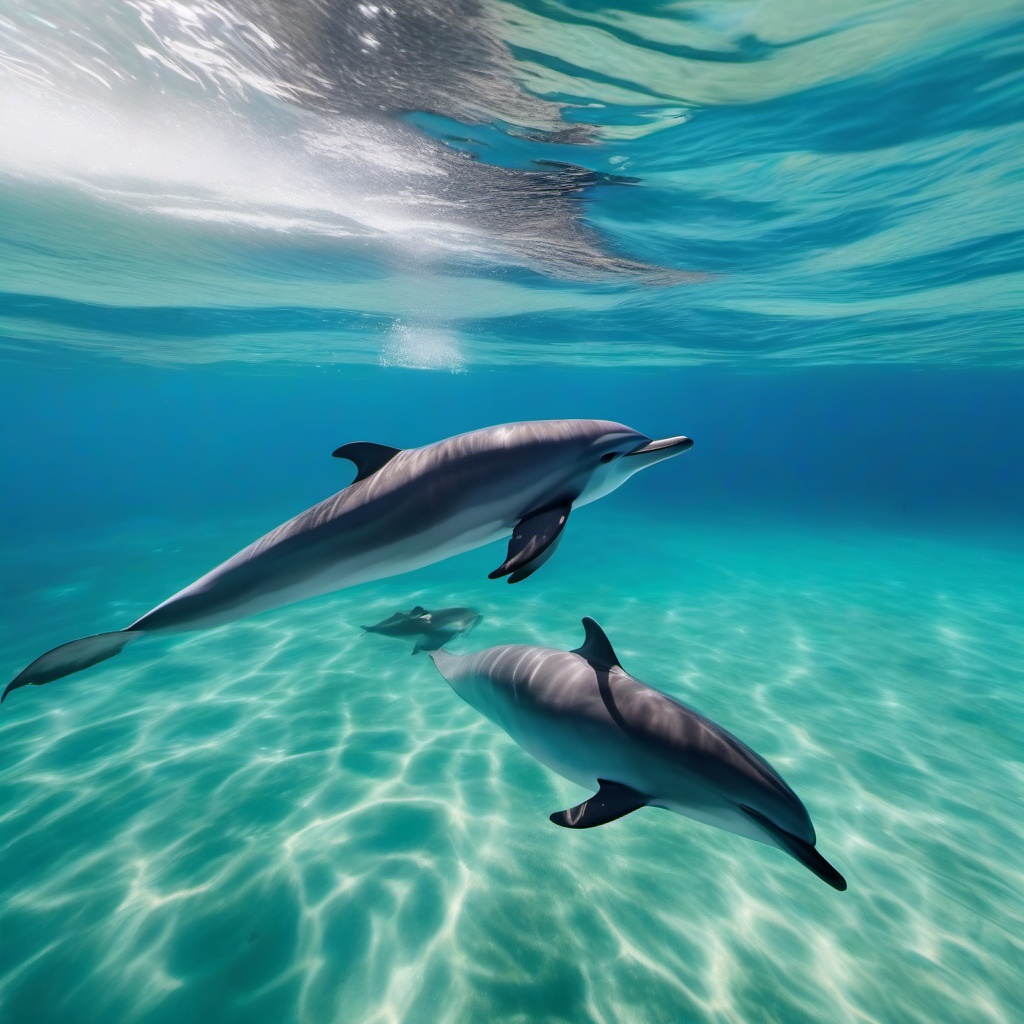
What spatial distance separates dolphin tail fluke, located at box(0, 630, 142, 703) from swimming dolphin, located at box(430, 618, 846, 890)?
264 centimetres

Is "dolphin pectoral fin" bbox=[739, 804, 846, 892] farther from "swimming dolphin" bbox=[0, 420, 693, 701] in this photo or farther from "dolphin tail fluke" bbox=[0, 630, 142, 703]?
"dolphin tail fluke" bbox=[0, 630, 142, 703]


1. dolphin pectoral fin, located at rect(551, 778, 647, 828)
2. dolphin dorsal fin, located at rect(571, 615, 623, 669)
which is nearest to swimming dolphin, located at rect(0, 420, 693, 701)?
dolphin dorsal fin, located at rect(571, 615, 623, 669)

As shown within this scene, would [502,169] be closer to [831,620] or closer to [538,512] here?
[538,512]

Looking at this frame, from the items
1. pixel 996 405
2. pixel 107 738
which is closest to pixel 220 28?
pixel 107 738

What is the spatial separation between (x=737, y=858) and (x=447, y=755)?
3.13 m

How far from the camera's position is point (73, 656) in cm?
358

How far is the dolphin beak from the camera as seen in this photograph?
3.43 m

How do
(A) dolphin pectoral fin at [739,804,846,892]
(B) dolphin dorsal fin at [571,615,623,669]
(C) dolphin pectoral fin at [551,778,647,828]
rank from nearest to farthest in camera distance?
1. (A) dolphin pectoral fin at [739,804,846,892]
2. (C) dolphin pectoral fin at [551,778,647,828]
3. (B) dolphin dorsal fin at [571,615,623,669]

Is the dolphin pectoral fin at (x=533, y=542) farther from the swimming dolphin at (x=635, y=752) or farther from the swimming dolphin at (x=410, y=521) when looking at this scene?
the swimming dolphin at (x=635, y=752)

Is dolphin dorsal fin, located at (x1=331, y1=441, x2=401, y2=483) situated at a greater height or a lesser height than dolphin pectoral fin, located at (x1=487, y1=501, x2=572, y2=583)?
greater

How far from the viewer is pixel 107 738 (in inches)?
280

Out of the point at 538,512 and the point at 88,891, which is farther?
the point at 88,891

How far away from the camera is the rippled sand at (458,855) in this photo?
3865 millimetres

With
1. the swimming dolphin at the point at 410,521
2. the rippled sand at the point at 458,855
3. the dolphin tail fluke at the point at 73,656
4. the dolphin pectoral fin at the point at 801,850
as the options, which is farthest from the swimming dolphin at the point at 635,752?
the dolphin tail fluke at the point at 73,656
